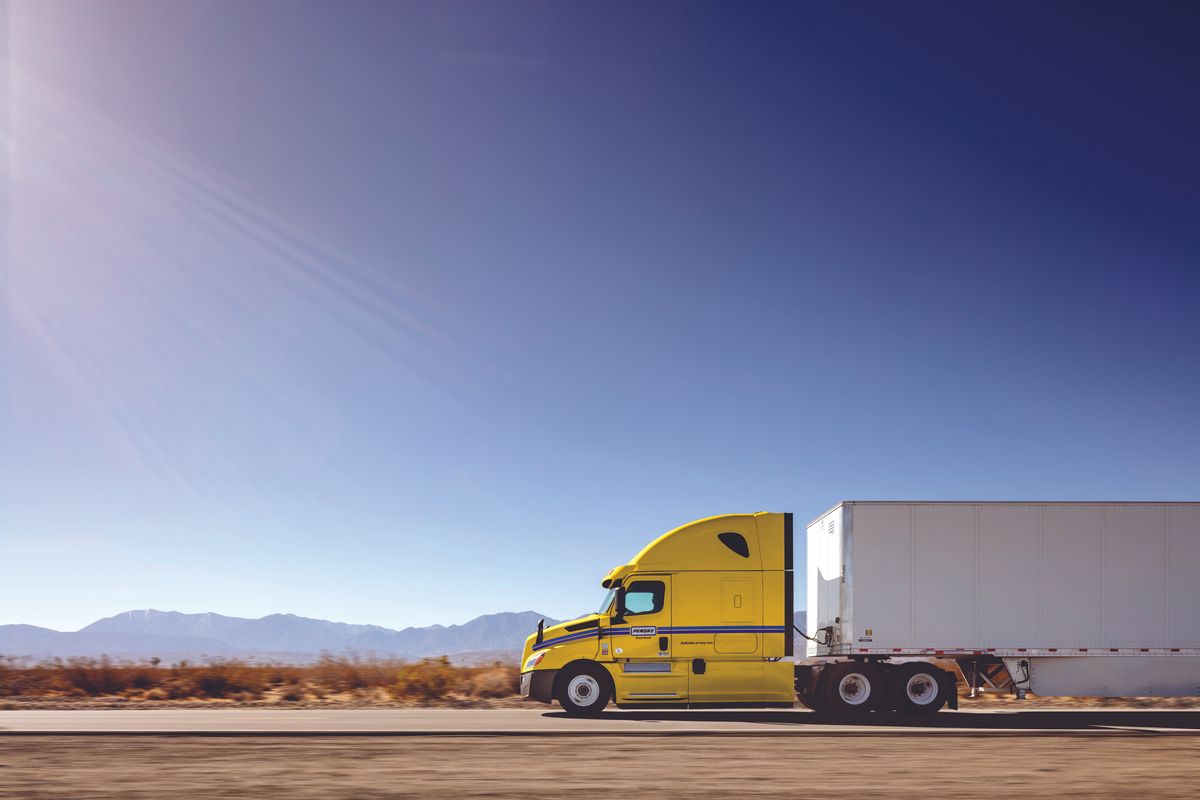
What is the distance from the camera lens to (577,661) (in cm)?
1916

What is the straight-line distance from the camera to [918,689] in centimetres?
1928

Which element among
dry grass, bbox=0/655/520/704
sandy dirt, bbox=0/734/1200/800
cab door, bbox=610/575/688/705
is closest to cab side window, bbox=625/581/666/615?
cab door, bbox=610/575/688/705

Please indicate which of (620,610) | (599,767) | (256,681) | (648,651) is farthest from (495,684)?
(599,767)

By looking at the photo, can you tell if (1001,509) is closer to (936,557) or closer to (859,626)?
(936,557)

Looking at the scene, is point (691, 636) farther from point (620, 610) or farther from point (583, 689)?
point (583, 689)

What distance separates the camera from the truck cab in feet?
62.4

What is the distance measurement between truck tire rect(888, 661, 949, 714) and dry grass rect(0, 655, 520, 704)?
914 cm

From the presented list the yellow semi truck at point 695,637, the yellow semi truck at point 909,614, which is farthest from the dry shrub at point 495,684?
the yellow semi truck at point 695,637

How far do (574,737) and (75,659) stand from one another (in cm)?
1649

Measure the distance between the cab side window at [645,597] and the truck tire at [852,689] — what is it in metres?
3.43

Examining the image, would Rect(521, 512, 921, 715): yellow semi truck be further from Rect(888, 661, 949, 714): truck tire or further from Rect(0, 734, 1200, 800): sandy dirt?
Rect(0, 734, 1200, 800): sandy dirt

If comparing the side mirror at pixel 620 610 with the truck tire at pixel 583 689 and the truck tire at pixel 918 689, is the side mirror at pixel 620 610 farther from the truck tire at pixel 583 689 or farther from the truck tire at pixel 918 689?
the truck tire at pixel 918 689

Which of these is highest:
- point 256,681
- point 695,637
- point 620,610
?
point 620,610

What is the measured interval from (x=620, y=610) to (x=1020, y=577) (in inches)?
290
